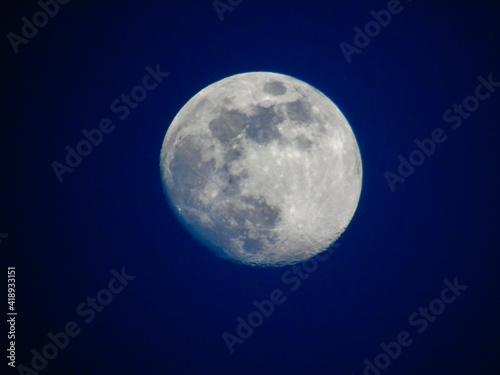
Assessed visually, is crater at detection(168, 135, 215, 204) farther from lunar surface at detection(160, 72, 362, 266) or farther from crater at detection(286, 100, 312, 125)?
crater at detection(286, 100, 312, 125)

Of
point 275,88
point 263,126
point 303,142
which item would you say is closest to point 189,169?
point 263,126

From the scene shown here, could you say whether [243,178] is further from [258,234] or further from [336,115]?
[336,115]

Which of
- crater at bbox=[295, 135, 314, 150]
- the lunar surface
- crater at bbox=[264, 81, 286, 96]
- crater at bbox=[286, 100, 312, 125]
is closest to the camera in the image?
the lunar surface

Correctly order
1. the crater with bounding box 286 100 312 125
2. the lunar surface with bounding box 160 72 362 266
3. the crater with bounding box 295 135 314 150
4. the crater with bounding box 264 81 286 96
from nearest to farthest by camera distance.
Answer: the lunar surface with bounding box 160 72 362 266 → the crater with bounding box 295 135 314 150 → the crater with bounding box 286 100 312 125 → the crater with bounding box 264 81 286 96

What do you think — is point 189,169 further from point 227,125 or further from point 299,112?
point 299,112

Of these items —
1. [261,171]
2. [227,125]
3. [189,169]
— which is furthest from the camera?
[189,169]

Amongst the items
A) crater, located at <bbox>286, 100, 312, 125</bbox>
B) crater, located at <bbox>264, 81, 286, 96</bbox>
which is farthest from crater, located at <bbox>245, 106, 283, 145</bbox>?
crater, located at <bbox>264, 81, 286, 96</bbox>

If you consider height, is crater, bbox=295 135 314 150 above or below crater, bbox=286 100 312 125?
below

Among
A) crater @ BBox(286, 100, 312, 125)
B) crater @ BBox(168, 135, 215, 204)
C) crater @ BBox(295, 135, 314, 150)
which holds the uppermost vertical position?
crater @ BBox(168, 135, 215, 204)
